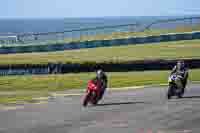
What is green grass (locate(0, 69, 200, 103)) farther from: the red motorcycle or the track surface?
the red motorcycle

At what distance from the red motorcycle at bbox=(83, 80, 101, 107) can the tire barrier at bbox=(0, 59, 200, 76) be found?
14.9 m

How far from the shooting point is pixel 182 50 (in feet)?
167

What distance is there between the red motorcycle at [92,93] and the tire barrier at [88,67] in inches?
588

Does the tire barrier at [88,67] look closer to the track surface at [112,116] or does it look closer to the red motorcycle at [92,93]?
the track surface at [112,116]

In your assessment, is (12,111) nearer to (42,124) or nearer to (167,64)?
(42,124)

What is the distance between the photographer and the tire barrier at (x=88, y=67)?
38.0m

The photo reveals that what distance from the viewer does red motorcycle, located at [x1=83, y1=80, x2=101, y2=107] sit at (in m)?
22.9

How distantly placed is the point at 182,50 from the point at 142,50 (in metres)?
3.49

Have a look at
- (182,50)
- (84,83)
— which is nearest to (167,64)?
(84,83)

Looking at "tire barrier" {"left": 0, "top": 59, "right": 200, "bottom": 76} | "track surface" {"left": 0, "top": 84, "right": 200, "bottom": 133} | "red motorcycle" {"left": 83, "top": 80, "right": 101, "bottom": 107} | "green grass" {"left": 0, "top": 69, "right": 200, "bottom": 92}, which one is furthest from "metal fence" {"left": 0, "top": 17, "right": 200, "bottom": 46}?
"red motorcycle" {"left": 83, "top": 80, "right": 101, "bottom": 107}

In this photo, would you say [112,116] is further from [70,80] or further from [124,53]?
[124,53]

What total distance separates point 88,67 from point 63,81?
3290 millimetres

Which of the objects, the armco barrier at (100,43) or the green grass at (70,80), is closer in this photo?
the green grass at (70,80)

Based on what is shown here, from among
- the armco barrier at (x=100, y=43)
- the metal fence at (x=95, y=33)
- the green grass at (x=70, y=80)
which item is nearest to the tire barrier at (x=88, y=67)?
the green grass at (x=70, y=80)
